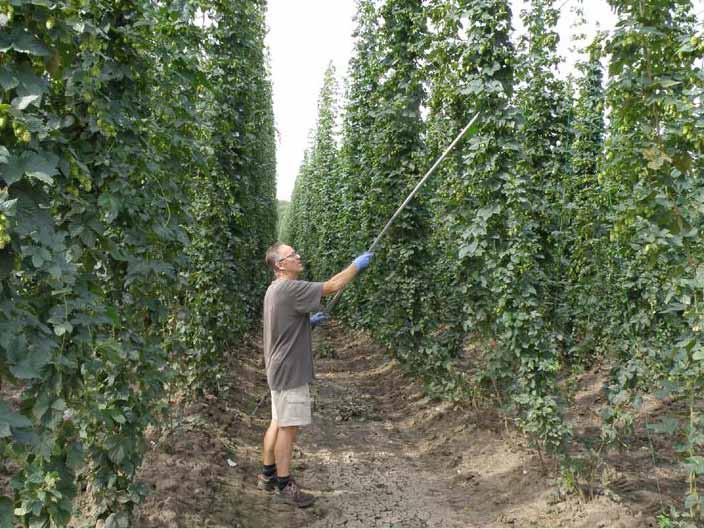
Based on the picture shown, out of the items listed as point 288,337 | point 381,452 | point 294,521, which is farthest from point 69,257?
point 381,452

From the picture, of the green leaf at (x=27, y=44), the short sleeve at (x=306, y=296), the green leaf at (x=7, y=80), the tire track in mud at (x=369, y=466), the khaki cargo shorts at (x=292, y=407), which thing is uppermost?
the green leaf at (x=27, y=44)

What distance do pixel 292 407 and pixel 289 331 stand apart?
0.60m

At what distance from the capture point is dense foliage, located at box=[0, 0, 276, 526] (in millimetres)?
2021

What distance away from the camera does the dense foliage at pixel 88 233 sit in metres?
2.02

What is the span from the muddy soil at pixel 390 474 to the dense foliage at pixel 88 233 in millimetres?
870

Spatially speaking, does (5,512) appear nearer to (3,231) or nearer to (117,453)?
(3,231)

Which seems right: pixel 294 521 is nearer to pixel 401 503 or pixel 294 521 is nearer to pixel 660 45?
pixel 401 503

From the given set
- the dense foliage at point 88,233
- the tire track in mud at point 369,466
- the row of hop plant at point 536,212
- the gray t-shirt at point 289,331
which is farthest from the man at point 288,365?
the row of hop plant at point 536,212

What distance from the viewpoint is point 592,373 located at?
7.97m

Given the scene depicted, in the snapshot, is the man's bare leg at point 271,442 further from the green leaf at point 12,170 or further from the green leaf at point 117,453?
the green leaf at point 12,170

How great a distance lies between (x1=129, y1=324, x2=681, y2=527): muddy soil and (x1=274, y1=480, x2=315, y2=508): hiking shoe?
0.06m

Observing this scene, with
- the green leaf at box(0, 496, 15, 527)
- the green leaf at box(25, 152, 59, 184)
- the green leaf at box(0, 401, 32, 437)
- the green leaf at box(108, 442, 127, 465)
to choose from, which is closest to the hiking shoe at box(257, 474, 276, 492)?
the green leaf at box(108, 442, 127, 465)

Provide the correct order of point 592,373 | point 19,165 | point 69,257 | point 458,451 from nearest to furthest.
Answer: point 19,165, point 69,257, point 458,451, point 592,373

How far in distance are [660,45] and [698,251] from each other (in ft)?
4.10
